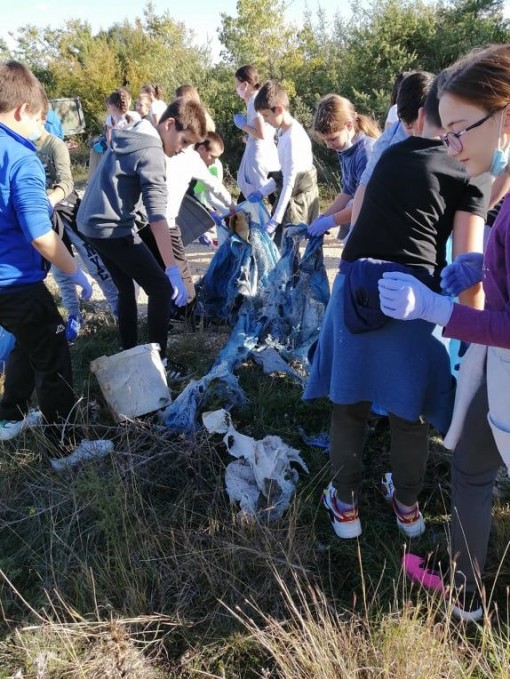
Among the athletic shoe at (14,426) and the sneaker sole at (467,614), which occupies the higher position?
the athletic shoe at (14,426)

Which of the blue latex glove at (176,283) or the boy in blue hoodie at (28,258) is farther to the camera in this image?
the blue latex glove at (176,283)

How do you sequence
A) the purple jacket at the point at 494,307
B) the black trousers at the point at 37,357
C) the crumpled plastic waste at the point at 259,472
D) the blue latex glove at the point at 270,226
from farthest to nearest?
1. the blue latex glove at the point at 270,226
2. the black trousers at the point at 37,357
3. the crumpled plastic waste at the point at 259,472
4. the purple jacket at the point at 494,307

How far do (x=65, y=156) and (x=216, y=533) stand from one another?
3.35m

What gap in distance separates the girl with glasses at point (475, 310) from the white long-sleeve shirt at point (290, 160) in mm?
2885

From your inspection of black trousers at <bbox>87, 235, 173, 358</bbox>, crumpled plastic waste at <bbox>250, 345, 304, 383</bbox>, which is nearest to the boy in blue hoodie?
black trousers at <bbox>87, 235, 173, 358</bbox>

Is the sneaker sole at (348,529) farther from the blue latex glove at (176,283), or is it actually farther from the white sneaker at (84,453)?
the blue latex glove at (176,283)

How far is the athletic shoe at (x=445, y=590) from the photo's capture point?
5.96ft

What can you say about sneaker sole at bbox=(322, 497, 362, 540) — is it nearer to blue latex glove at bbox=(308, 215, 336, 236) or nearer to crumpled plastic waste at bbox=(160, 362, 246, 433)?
crumpled plastic waste at bbox=(160, 362, 246, 433)

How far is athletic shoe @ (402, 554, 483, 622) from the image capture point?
5.96 feet

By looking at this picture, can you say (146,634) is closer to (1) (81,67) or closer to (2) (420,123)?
(2) (420,123)

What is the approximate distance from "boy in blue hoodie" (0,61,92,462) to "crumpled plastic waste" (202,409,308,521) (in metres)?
0.82

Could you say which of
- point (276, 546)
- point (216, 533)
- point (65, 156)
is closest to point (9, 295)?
point (216, 533)

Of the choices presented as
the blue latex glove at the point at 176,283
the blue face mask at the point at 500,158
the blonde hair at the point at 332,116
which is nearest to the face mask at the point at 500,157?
the blue face mask at the point at 500,158

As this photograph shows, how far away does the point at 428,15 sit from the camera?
11219mm
